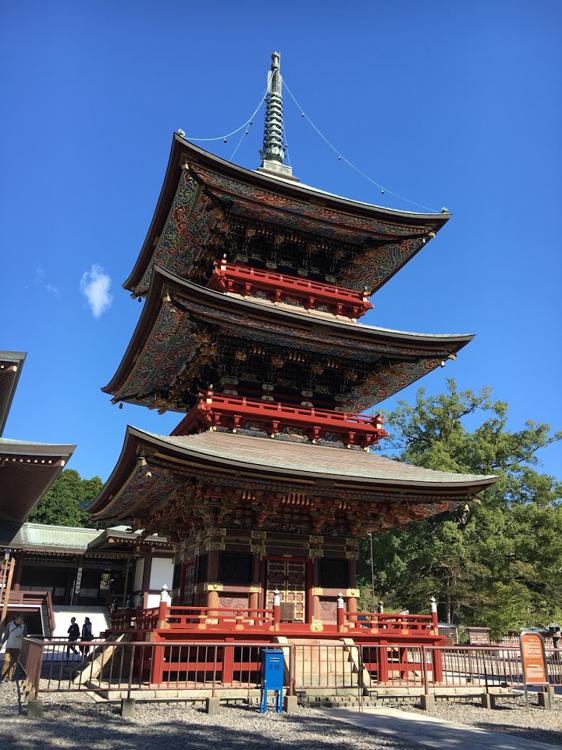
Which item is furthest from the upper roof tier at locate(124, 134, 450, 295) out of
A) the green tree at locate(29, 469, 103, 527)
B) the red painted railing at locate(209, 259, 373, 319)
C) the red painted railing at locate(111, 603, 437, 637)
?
the green tree at locate(29, 469, 103, 527)

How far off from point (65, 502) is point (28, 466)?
5149 centimetres

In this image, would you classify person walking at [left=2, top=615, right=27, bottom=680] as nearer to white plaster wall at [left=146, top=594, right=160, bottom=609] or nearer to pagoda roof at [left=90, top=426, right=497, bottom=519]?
pagoda roof at [left=90, top=426, right=497, bottom=519]

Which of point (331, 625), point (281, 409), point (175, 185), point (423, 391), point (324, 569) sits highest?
point (423, 391)

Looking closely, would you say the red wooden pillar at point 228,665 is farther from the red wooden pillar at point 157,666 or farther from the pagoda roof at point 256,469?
the pagoda roof at point 256,469

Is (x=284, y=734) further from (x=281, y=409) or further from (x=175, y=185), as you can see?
(x=175, y=185)

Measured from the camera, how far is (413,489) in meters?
18.3

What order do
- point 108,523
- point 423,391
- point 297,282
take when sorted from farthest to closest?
1. point 423,391
2. point 108,523
3. point 297,282

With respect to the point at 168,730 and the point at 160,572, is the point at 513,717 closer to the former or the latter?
the point at 168,730

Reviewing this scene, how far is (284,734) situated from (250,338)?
39.9ft

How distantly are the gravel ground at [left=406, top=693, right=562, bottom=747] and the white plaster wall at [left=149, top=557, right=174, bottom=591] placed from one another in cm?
2232

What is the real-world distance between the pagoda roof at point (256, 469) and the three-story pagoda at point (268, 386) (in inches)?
2.7

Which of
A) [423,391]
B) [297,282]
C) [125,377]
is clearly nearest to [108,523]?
[125,377]

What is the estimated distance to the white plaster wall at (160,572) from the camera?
115 ft

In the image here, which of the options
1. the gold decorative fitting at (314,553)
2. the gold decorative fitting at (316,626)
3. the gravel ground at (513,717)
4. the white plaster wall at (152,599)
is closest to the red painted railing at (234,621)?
the gold decorative fitting at (316,626)
